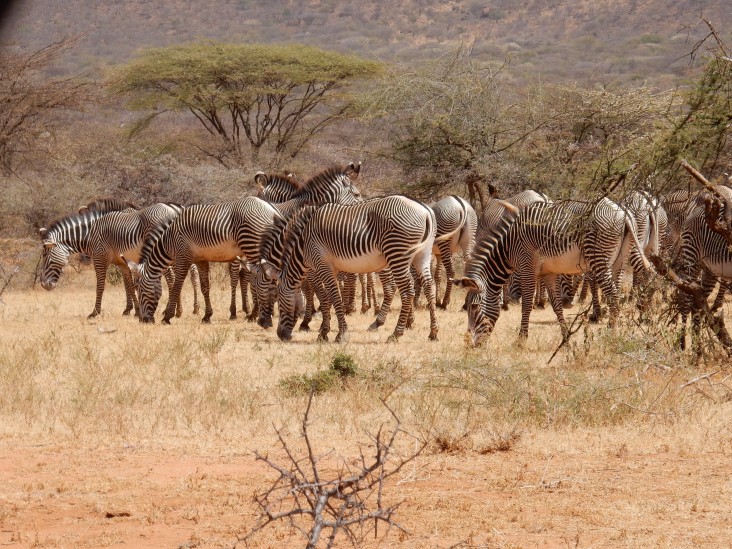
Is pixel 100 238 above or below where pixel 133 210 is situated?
below

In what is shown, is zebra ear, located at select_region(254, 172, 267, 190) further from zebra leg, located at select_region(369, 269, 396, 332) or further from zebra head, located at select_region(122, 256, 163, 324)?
zebra leg, located at select_region(369, 269, 396, 332)

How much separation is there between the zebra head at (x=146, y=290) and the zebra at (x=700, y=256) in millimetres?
6651

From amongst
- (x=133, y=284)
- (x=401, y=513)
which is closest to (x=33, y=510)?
(x=401, y=513)

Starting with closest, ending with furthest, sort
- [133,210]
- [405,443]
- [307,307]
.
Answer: [405,443] → [307,307] → [133,210]

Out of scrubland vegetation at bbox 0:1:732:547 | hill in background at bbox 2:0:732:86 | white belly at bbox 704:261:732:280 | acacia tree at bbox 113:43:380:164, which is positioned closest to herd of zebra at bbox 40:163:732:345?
white belly at bbox 704:261:732:280

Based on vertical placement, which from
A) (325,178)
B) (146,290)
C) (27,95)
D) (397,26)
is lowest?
(146,290)

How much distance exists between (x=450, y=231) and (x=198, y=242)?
3.51 m

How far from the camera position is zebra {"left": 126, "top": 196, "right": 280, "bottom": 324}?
1388 centimetres

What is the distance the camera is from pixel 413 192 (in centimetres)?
2103

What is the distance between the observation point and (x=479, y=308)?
35.7 feet

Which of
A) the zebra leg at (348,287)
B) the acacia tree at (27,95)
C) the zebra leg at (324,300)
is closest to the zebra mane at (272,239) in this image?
the zebra leg at (324,300)

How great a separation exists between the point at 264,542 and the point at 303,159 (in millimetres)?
25826

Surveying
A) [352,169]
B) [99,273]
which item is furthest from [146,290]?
[352,169]

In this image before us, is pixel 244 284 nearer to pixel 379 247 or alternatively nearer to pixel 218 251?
pixel 218 251
